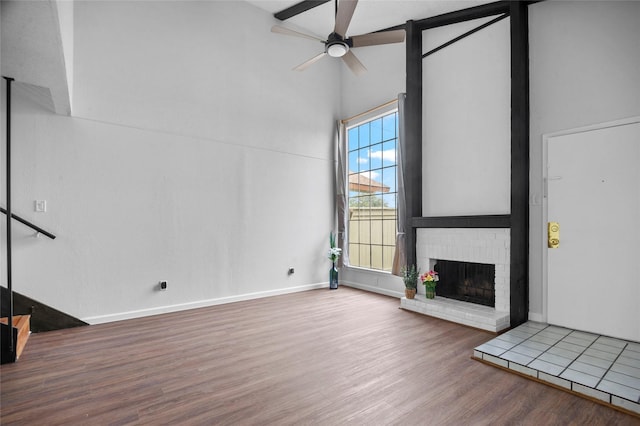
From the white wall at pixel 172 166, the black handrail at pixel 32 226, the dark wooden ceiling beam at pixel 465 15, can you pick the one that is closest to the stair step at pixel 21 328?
the white wall at pixel 172 166

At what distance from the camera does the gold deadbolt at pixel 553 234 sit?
3464mm

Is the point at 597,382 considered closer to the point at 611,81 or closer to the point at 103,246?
the point at 611,81

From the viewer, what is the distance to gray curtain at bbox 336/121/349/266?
19.7 ft

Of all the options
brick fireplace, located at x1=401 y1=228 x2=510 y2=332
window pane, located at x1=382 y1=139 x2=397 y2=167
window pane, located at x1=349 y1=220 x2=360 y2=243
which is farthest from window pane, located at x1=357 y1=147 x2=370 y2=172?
brick fireplace, located at x1=401 y1=228 x2=510 y2=332

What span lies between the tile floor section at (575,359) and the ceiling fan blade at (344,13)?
3.36 meters

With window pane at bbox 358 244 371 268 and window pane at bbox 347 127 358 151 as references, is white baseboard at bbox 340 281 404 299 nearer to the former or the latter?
window pane at bbox 358 244 371 268

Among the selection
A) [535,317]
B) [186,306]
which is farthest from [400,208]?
[186,306]

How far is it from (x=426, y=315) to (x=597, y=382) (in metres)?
1.96

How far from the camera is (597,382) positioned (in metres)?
2.25

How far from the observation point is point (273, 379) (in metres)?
2.44

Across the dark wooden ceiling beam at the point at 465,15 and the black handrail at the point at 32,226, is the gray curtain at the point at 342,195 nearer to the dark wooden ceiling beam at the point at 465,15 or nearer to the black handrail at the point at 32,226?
the dark wooden ceiling beam at the point at 465,15

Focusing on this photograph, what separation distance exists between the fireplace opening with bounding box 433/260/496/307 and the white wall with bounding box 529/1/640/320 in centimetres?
50

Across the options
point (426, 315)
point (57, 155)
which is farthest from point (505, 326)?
point (57, 155)

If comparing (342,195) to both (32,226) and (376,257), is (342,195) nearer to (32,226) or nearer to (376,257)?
(376,257)
